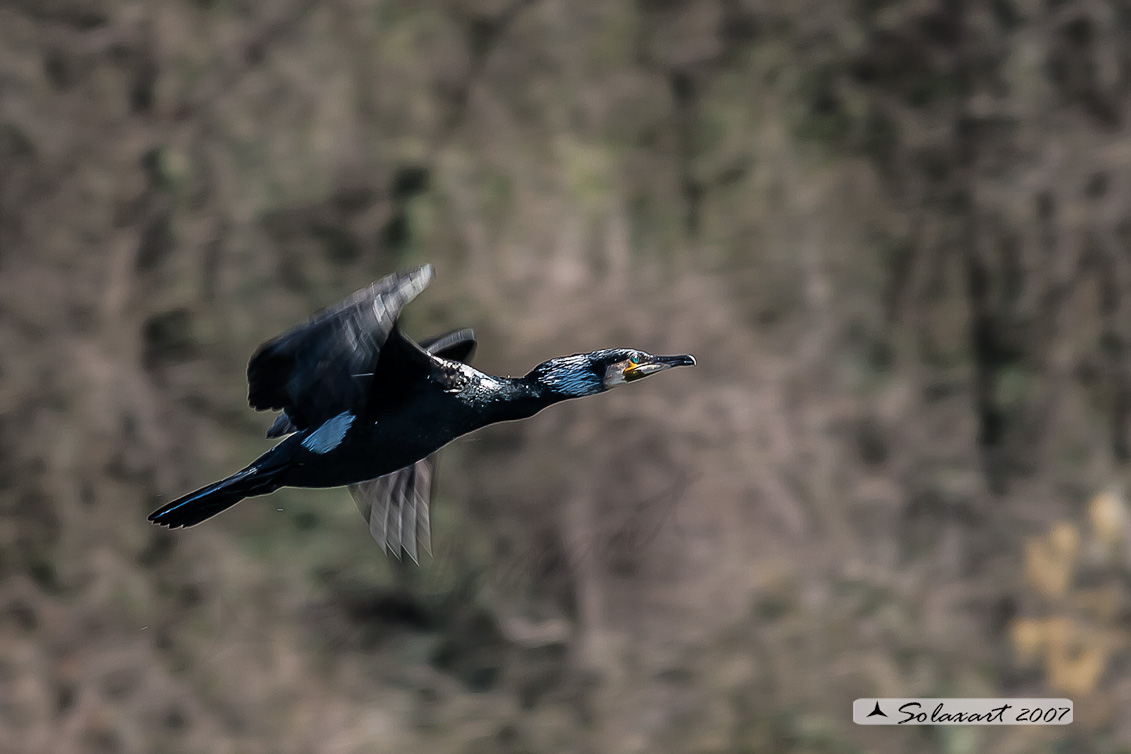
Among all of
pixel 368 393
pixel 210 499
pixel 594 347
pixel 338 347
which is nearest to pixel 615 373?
pixel 368 393

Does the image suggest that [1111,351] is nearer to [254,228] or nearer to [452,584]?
[452,584]

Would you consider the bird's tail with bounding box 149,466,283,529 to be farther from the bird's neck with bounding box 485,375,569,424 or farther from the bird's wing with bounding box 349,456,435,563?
the bird's wing with bounding box 349,456,435,563

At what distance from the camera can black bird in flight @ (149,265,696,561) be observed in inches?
104

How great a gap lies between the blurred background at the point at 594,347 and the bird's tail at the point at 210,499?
104 inches

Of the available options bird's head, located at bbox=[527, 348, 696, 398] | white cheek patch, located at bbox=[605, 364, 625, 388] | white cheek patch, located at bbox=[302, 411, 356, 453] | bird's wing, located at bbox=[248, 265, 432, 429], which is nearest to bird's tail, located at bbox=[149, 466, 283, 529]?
white cheek patch, located at bbox=[302, 411, 356, 453]

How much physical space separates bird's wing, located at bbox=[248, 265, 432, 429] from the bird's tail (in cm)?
24

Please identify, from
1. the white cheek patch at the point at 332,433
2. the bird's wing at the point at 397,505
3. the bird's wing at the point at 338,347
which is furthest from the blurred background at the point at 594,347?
the bird's wing at the point at 338,347

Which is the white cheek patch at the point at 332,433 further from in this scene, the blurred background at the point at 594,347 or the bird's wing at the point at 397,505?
the blurred background at the point at 594,347

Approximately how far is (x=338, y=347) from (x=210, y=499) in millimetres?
531

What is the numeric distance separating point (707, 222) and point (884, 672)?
6.95 feet

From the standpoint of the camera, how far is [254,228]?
593cm

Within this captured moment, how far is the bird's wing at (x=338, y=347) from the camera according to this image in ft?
8.62

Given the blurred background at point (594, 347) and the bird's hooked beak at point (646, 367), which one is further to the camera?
the blurred background at point (594, 347)

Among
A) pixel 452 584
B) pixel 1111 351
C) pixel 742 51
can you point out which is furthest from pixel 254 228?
pixel 1111 351
